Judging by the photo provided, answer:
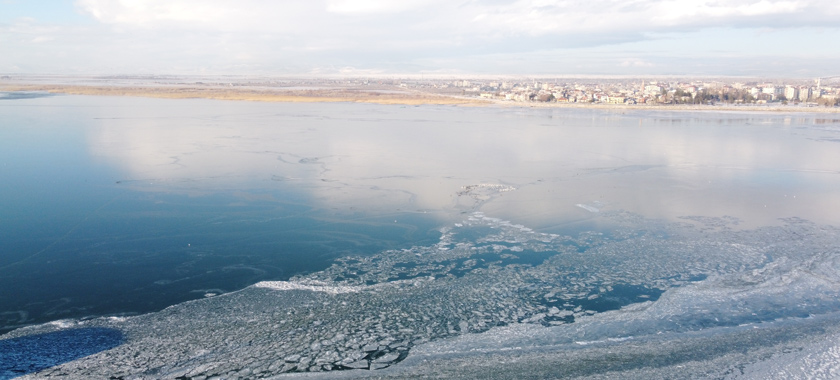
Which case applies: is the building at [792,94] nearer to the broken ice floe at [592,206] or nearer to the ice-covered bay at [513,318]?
the broken ice floe at [592,206]

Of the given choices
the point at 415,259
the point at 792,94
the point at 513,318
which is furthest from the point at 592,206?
the point at 792,94

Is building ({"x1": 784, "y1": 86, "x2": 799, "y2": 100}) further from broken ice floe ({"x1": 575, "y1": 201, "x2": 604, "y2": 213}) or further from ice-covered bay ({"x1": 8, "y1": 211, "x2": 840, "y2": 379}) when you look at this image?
ice-covered bay ({"x1": 8, "y1": 211, "x2": 840, "y2": 379})

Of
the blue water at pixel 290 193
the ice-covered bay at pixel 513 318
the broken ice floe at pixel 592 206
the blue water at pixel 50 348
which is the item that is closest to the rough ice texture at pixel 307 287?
the ice-covered bay at pixel 513 318

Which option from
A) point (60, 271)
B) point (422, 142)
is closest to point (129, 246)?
point (60, 271)

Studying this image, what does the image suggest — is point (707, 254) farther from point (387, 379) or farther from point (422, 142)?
point (422, 142)

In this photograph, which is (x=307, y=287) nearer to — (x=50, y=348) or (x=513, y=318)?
(x=513, y=318)
